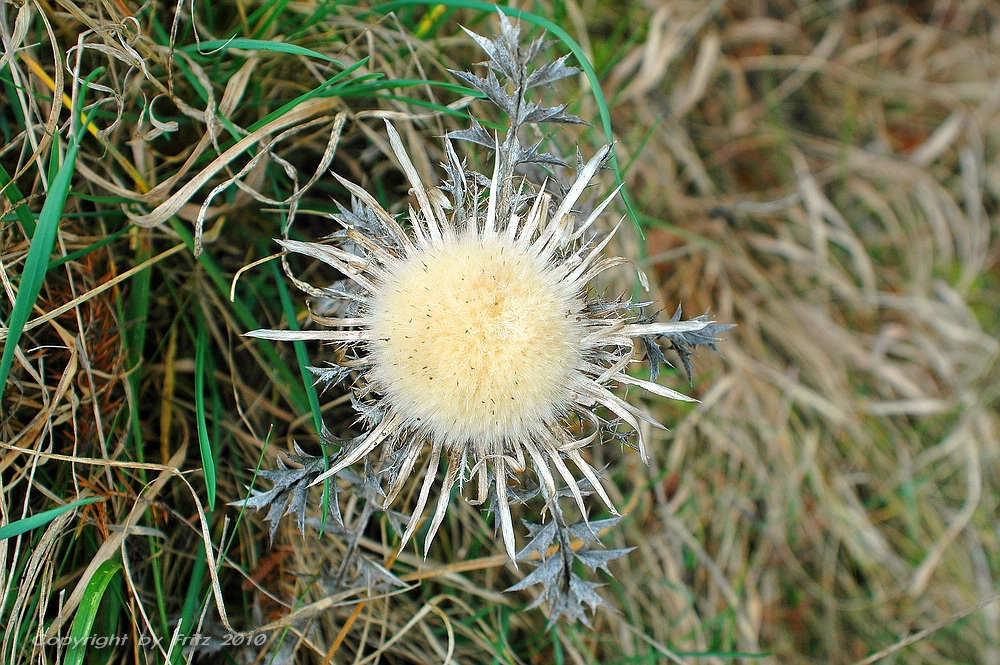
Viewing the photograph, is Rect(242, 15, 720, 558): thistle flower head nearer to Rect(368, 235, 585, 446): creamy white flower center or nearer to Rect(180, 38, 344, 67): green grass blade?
Rect(368, 235, 585, 446): creamy white flower center

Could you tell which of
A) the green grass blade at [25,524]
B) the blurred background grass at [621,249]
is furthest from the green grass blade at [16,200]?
the green grass blade at [25,524]

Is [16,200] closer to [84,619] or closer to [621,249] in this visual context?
[84,619]

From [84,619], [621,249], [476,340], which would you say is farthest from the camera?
[621,249]

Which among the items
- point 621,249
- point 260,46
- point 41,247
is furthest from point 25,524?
point 621,249

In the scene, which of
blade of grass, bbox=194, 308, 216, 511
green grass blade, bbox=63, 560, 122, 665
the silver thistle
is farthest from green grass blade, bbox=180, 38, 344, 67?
green grass blade, bbox=63, 560, 122, 665

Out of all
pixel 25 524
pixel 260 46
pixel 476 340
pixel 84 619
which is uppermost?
pixel 260 46

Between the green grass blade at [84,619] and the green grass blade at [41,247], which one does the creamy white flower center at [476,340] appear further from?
the green grass blade at [84,619]
